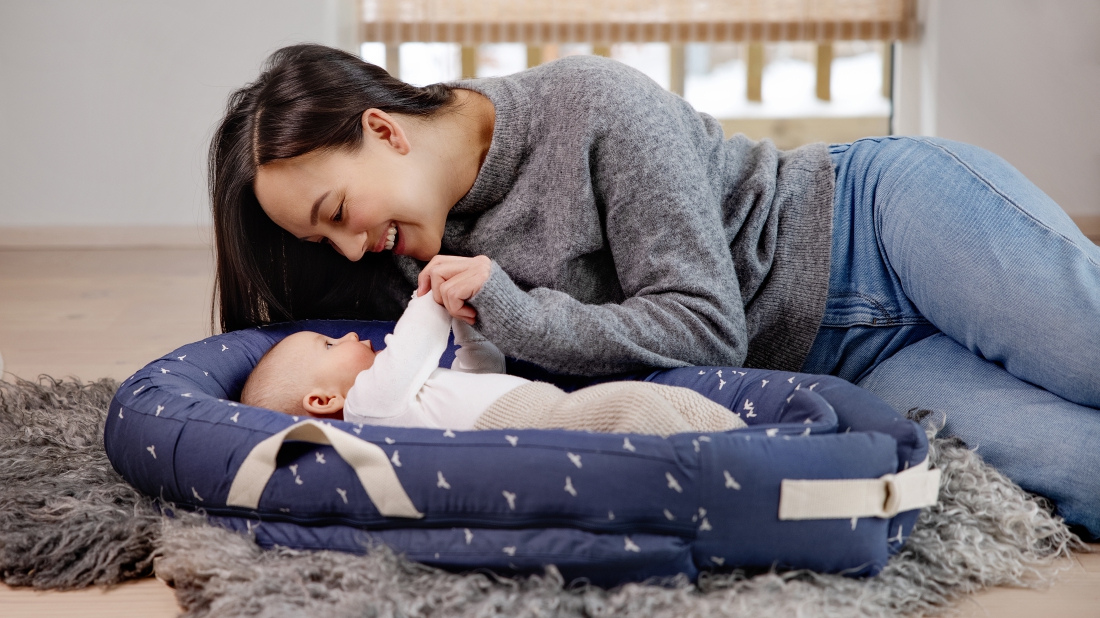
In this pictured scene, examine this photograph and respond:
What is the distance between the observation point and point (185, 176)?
11.1 feet

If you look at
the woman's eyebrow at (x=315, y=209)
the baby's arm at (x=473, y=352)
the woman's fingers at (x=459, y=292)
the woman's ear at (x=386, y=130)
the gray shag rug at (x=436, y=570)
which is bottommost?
the gray shag rug at (x=436, y=570)

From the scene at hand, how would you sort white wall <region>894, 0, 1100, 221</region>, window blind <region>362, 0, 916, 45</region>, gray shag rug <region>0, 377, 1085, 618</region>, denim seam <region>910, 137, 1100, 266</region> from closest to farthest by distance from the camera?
gray shag rug <region>0, 377, 1085, 618</region> → denim seam <region>910, 137, 1100, 266</region> → white wall <region>894, 0, 1100, 221</region> → window blind <region>362, 0, 916, 45</region>

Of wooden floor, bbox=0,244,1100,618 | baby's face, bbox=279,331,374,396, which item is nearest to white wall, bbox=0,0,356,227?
wooden floor, bbox=0,244,1100,618

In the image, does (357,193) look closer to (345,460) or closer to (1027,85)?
(345,460)

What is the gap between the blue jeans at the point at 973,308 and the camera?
1.14 m

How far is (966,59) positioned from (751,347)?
7.83 ft

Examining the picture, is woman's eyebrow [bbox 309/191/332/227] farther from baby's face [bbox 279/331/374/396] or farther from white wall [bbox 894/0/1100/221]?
white wall [bbox 894/0/1100/221]

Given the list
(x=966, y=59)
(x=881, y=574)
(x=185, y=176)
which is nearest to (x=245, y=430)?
(x=881, y=574)

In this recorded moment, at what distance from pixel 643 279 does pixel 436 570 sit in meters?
0.55

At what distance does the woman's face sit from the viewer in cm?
130

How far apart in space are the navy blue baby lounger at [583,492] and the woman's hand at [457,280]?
10.8 inches

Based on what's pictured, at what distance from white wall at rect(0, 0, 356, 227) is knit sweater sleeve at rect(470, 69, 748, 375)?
2303 mm

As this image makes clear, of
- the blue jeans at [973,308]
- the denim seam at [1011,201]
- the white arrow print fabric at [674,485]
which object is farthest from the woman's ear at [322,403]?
the denim seam at [1011,201]

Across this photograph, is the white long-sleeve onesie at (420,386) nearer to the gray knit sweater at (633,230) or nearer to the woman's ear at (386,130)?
the gray knit sweater at (633,230)
